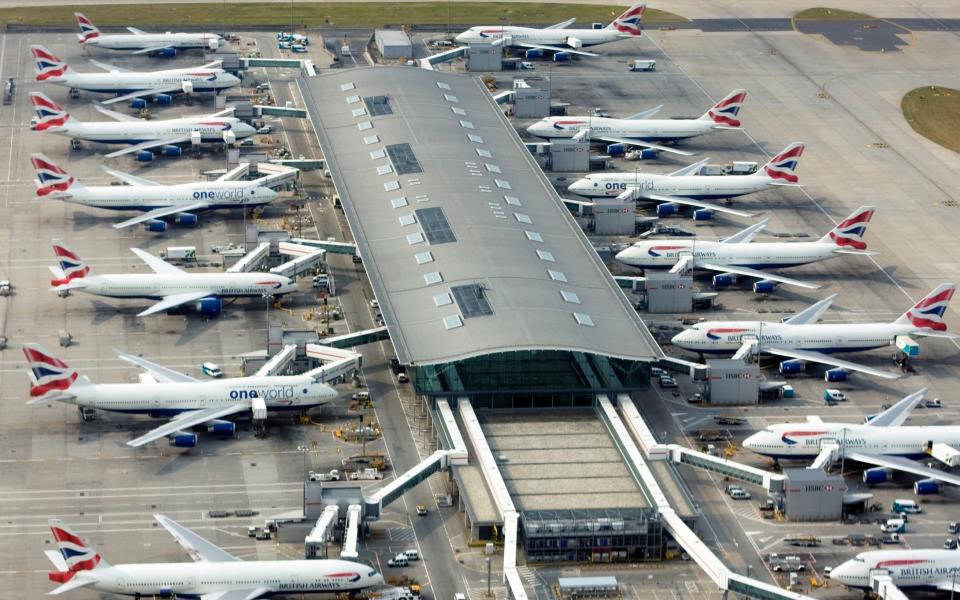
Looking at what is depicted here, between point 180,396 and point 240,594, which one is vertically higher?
point 180,396

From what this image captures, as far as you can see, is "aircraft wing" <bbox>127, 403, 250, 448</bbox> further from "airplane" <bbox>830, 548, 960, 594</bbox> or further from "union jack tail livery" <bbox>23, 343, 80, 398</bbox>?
"airplane" <bbox>830, 548, 960, 594</bbox>

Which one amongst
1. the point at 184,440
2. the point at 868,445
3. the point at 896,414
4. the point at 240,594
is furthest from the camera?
the point at 896,414

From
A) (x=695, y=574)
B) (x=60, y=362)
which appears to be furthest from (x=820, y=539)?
(x=60, y=362)

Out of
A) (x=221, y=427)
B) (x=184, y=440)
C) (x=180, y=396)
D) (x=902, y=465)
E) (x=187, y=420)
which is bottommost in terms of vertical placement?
(x=902, y=465)

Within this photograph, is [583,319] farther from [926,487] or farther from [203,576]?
[203,576]

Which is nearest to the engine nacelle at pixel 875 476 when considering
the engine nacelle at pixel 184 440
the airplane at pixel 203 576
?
the airplane at pixel 203 576

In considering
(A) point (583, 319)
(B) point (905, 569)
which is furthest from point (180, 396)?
(B) point (905, 569)

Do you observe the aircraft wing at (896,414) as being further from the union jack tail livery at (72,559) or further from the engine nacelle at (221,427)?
the union jack tail livery at (72,559)
